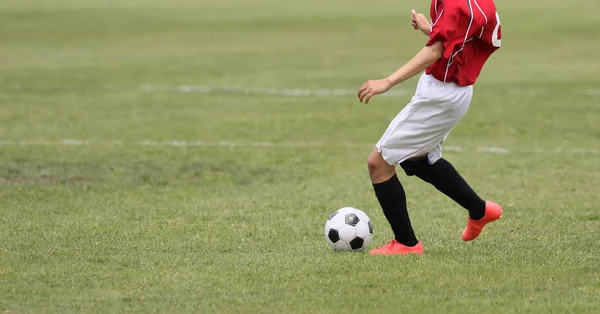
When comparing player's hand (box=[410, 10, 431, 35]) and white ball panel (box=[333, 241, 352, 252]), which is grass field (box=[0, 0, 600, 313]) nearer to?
white ball panel (box=[333, 241, 352, 252])

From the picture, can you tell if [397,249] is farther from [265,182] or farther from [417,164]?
[265,182]

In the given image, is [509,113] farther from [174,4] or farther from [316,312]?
[174,4]

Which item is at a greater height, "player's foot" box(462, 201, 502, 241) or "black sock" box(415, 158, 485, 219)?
"black sock" box(415, 158, 485, 219)

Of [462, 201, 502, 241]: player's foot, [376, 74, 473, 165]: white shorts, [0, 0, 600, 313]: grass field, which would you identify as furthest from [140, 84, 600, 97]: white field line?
[376, 74, 473, 165]: white shorts

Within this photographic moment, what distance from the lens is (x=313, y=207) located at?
30.5ft

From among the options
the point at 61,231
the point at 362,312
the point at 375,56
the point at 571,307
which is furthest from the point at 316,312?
the point at 375,56

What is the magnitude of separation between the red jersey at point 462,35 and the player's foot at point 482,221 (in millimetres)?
904

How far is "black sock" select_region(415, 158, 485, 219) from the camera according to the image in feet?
23.5

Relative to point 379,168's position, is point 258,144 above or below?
below

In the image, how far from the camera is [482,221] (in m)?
7.25

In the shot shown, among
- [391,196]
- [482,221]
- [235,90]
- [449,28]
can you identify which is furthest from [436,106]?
[235,90]

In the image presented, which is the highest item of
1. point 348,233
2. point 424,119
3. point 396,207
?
point 424,119

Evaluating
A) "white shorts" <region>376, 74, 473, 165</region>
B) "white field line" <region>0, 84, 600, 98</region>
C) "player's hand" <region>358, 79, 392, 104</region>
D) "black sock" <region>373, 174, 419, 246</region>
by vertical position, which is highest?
"player's hand" <region>358, 79, 392, 104</region>

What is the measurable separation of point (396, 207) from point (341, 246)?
0.48 meters
